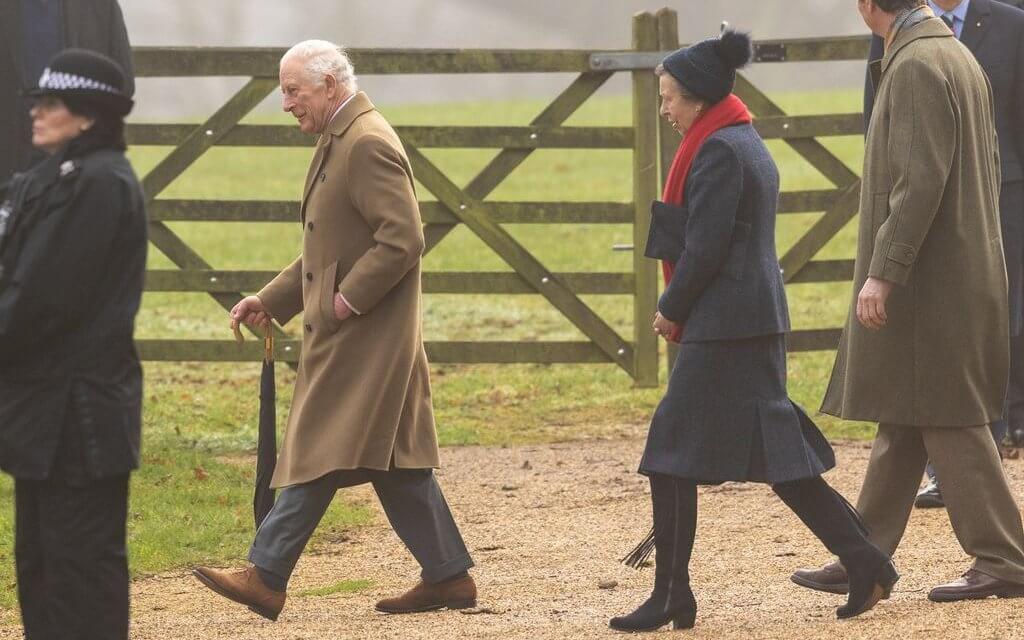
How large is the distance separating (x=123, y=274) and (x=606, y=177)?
20.6 m

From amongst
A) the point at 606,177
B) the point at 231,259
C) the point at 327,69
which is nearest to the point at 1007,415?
the point at 327,69

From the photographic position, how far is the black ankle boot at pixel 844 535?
524 cm

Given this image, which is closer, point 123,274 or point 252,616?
point 123,274

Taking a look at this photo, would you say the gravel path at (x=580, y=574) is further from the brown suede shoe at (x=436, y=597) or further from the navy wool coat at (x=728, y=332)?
the navy wool coat at (x=728, y=332)

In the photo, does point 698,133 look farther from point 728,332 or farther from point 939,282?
point 939,282

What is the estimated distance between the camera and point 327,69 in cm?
568

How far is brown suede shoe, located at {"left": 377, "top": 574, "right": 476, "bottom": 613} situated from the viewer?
5.80m

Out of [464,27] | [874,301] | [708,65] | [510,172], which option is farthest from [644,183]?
[464,27]

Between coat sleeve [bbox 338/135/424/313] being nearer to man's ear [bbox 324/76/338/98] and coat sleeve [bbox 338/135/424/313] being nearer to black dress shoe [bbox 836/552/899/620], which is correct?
man's ear [bbox 324/76/338/98]

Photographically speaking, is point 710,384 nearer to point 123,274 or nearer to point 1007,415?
point 123,274

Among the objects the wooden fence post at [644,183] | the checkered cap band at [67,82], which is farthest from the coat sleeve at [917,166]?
the wooden fence post at [644,183]

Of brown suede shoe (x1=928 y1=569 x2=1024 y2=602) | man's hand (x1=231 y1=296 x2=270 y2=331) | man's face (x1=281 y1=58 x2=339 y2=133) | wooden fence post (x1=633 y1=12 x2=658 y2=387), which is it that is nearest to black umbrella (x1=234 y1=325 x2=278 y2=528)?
man's hand (x1=231 y1=296 x2=270 y2=331)

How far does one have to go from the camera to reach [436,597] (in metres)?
5.80

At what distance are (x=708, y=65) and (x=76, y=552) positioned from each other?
2.22 metres
